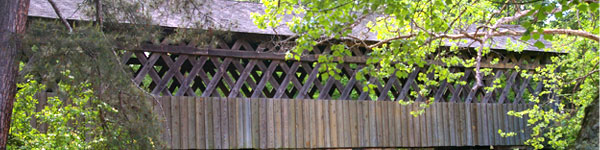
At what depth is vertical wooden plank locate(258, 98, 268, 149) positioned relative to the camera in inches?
402

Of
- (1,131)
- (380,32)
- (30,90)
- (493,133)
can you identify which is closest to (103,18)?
(30,90)

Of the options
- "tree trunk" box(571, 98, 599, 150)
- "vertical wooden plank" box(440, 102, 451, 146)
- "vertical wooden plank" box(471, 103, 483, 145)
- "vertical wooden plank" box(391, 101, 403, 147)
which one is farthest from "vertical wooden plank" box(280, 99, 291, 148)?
"tree trunk" box(571, 98, 599, 150)

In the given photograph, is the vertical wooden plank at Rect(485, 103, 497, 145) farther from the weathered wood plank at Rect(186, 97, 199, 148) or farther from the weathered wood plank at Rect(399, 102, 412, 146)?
the weathered wood plank at Rect(186, 97, 199, 148)

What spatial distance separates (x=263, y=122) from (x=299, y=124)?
55 centimetres

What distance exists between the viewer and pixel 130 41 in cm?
688

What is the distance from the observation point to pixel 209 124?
9.88m

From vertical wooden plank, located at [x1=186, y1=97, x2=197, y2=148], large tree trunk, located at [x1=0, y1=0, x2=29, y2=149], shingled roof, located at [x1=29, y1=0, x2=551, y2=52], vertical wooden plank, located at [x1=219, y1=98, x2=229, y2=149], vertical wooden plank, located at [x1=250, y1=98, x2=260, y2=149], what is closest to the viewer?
large tree trunk, located at [x1=0, y1=0, x2=29, y2=149]

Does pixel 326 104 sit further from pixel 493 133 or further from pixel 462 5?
pixel 493 133

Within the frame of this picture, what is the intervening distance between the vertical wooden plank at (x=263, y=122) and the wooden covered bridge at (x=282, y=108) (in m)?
0.01

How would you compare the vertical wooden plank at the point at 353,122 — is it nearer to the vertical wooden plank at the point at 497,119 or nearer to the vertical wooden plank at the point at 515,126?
the vertical wooden plank at the point at 497,119

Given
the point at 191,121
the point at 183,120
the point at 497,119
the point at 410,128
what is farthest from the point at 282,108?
the point at 497,119

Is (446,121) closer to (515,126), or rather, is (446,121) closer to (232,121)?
(515,126)

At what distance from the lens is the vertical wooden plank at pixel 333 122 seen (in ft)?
35.3

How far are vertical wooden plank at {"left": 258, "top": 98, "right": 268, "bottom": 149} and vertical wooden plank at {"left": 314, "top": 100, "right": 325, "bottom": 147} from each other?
81 cm
